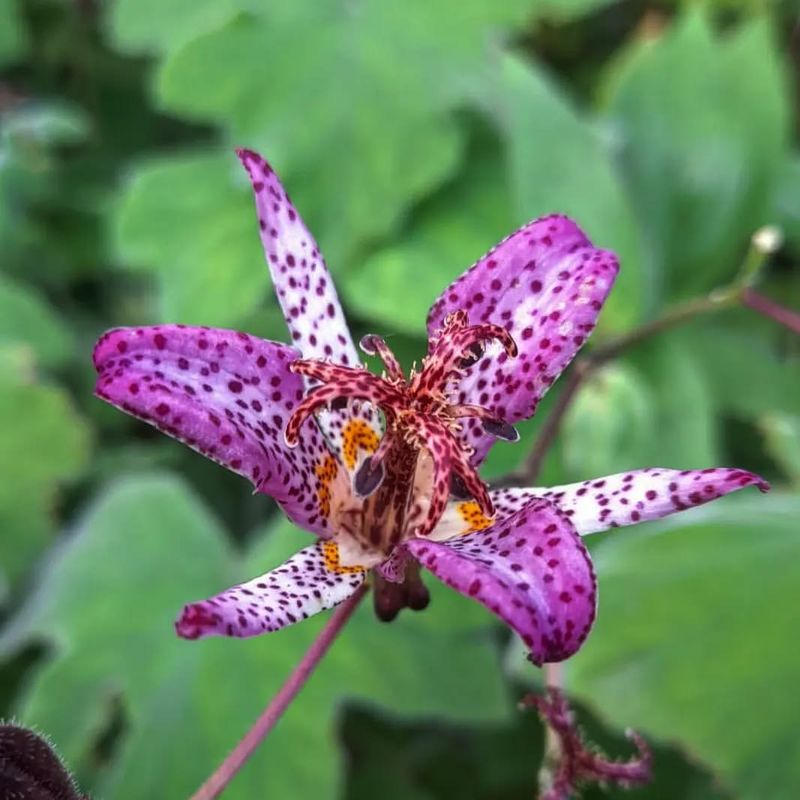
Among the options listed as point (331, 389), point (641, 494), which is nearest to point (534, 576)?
point (641, 494)

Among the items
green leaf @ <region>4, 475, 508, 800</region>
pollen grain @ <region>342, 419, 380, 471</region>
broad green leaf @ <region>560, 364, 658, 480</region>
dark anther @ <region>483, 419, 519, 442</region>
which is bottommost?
green leaf @ <region>4, 475, 508, 800</region>

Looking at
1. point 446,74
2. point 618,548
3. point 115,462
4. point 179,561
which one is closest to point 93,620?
point 179,561

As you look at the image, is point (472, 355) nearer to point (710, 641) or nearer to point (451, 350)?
point (451, 350)

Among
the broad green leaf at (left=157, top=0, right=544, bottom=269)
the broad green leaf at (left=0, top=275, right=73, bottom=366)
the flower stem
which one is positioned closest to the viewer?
the flower stem

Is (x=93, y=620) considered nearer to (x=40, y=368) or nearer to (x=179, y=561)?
(x=179, y=561)

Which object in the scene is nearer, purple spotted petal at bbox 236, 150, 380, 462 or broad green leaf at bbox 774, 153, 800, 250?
purple spotted petal at bbox 236, 150, 380, 462

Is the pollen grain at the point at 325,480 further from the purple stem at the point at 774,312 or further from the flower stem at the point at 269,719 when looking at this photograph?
the purple stem at the point at 774,312

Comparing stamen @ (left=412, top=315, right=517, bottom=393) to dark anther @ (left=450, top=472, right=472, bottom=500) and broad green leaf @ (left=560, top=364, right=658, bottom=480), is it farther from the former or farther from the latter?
broad green leaf @ (left=560, top=364, right=658, bottom=480)

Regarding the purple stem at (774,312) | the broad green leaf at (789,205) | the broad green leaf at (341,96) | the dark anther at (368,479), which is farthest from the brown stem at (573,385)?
the broad green leaf at (789,205)

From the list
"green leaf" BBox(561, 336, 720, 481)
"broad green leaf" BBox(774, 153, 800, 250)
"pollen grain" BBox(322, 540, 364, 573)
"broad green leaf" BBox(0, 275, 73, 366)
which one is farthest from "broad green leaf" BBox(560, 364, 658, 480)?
"broad green leaf" BBox(0, 275, 73, 366)
